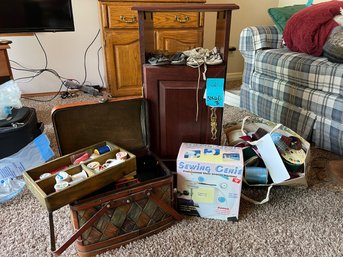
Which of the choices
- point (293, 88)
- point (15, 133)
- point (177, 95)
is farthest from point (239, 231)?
point (15, 133)

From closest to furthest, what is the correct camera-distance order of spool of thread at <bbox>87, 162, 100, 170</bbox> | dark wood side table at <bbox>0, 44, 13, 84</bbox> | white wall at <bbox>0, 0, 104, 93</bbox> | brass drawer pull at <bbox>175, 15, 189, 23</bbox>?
1. spool of thread at <bbox>87, 162, 100, 170</bbox>
2. dark wood side table at <bbox>0, 44, 13, 84</bbox>
3. brass drawer pull at <bbox>175, 15, 189, 23</bbox>
4. white wall at <bbox>0, 0, 104, 93</bbox>

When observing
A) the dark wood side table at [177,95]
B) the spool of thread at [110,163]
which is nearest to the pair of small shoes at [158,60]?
the dark wood side table at [177,95]

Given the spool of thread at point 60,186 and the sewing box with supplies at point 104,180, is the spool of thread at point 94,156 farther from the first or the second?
the spool of thread at point 60,186

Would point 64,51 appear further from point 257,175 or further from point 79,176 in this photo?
point 257,175

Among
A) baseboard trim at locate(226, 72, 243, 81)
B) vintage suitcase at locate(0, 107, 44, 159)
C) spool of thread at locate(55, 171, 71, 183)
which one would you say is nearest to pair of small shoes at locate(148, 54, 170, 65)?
spool of thread at locate(55, 171, 71, 183)

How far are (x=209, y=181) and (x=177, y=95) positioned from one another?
12.7 inches

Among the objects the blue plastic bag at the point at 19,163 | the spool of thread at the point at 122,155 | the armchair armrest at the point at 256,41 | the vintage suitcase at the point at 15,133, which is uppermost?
the armchair armrest at the point at 256,41

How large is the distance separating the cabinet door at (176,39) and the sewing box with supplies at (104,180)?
1.07 m

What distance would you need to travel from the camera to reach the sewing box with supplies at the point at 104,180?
712 millimetres

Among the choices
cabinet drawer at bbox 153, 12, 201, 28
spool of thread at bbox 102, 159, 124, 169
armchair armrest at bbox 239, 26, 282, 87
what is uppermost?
cabinet drawer at bbox 153, 12, 201, 28

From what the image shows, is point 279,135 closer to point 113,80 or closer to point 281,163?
point 281,163

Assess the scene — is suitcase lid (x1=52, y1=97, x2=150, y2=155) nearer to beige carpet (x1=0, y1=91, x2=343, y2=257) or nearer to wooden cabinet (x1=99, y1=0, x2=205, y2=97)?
beige carpet (x1=0, y1=91, x2=343, y2=257)

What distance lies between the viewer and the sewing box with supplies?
2.34 ft

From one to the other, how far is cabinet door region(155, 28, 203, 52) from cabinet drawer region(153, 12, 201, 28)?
4 centimetres
